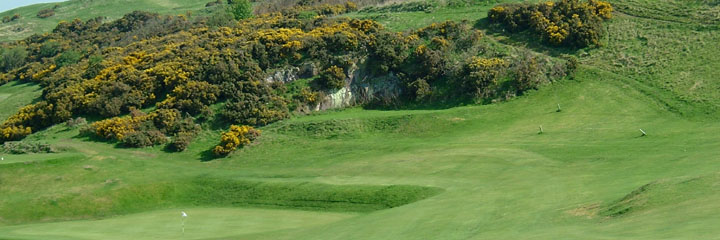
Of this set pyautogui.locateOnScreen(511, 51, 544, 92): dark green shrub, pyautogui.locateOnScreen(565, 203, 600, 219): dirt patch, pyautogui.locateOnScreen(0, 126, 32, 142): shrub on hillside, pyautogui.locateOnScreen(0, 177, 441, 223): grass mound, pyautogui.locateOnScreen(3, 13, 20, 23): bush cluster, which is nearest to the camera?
pyautogui.locateOnScreen(565, 203, 600, 219): dirt patch

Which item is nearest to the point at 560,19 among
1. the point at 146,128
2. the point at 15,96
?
the point at 146,128

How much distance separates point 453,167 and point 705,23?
126 feet

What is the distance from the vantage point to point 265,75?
203ft

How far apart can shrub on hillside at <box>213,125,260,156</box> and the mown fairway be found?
2.97ft

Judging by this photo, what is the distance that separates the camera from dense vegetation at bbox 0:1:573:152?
57.4 meters

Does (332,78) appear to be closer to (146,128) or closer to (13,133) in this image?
(146,128)

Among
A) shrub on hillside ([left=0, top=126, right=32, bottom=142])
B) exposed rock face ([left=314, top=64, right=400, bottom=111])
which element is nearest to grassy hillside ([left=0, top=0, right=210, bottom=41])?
shrub on hillside ([left=0, top=126, right=32, bottom=142])

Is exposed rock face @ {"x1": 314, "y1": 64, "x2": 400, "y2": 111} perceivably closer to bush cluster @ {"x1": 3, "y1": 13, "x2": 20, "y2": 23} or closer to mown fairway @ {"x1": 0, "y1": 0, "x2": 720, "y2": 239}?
mown fairway @ {"x1": 0, "y1": 0, "x2": 720, "y2": 239}

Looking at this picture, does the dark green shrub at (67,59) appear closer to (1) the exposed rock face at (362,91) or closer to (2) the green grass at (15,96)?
(2) the green grass at (15,96)

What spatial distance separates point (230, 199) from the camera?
4084 cm

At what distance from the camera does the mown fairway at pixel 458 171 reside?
26828mm

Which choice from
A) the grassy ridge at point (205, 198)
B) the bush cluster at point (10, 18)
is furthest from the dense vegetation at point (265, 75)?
the bush cluster at point (10, 18)

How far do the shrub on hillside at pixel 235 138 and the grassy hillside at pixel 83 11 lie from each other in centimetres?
9269

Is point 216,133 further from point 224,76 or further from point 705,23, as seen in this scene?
point 705,23
